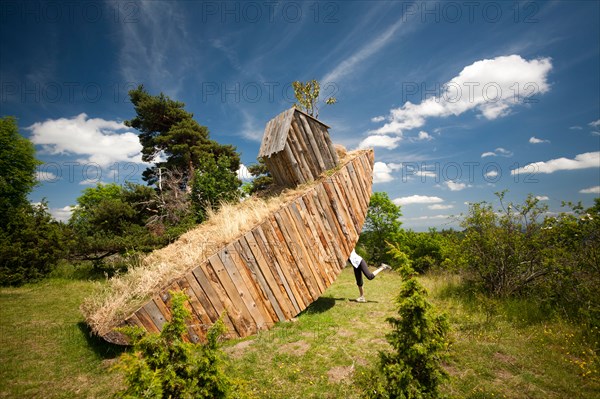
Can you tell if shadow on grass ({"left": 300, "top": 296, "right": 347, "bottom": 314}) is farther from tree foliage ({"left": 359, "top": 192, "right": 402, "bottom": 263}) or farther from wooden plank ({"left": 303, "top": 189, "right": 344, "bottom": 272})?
tree foliage ({"left": 359, "top": 192, "right": 402, "bottom": 263})

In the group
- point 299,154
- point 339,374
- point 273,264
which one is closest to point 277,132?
point 299,154

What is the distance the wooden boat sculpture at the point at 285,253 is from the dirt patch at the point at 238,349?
0.26 meters

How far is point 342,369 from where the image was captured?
3.28 metres

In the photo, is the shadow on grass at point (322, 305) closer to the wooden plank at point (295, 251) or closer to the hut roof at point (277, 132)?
the wooden plank at point (295, 251)

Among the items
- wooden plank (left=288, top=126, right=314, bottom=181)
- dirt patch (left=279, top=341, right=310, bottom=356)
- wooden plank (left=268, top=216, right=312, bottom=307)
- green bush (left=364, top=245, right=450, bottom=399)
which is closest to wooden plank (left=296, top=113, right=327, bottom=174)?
wooden plank (left=288, top=126, right=314, bottom=181)

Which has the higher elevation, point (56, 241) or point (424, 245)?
point (56, 241)

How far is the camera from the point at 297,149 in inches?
272

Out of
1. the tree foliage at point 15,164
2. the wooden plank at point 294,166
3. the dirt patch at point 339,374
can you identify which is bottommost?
the dirt patch at point 339,374

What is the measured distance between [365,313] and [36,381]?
5391 millimetres

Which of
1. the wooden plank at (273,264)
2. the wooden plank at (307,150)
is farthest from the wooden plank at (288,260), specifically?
the wooden plank at (307,150)

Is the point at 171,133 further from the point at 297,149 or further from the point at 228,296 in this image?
the point at 228,296

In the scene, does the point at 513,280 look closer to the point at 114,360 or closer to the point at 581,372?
the point at 581,372

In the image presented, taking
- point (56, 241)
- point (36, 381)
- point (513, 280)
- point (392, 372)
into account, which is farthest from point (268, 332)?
point (56, 241)

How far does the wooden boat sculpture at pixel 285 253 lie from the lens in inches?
155
